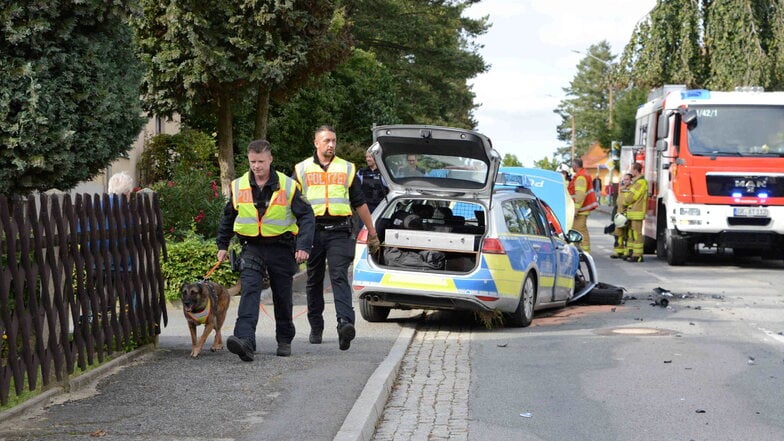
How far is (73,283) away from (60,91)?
9.02 feet

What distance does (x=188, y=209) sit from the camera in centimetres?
1573

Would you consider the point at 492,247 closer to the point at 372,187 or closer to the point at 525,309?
the point at 525,309

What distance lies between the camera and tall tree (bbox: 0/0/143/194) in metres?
9.65

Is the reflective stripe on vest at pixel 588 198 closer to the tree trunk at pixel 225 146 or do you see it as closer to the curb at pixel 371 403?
the tree trunk at pixel 225 146

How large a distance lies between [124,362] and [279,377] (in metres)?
1.32

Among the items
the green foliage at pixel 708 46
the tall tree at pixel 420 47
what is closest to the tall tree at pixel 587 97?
the tall tree at pixel 420 47

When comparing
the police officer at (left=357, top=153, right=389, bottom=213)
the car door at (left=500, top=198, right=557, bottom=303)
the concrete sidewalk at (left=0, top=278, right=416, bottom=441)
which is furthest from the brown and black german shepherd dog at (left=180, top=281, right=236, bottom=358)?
the police officer at (left=357, top=153, right=389, bottom=213)

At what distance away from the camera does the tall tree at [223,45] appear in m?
17.8

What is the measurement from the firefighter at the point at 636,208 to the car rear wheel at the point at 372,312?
35.0 ft

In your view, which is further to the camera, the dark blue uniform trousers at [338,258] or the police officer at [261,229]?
the dark blue uniform trousers at [338,258]

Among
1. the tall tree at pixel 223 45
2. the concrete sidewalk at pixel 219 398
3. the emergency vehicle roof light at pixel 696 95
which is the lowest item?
the concrete sidewalk at pixel 219 398

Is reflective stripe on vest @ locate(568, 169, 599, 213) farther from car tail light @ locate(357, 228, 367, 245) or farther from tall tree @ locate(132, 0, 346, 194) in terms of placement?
car tail light @ locate(357, 228, 367, 245)

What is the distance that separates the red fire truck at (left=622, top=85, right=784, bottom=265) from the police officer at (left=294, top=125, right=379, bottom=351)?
1164cm

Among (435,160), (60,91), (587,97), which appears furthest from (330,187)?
(587,97)
